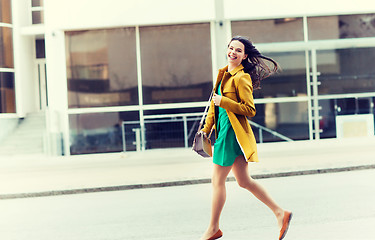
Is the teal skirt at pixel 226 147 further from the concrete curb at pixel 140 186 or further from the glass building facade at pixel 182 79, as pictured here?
the glass building facade at pixel 182 79

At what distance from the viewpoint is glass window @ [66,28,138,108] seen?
16031 millimetres

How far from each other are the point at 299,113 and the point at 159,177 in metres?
7.19

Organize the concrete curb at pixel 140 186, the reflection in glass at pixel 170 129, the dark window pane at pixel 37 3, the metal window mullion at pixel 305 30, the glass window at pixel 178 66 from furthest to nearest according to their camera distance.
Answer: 1. the dark window pane at pixel 37 3
2. the metal window mullion at pixel 305 30
3. the glass window at pixel 178 66
4. the reflection in glass at pixel 170 129
5. the concrete curb at pixel 140 186

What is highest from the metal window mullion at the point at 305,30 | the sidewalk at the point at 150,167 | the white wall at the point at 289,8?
the white wall at the point at 289,8

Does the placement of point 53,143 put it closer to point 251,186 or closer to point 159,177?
point 159,177

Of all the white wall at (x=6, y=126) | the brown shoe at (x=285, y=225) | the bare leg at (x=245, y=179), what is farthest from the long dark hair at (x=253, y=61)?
the white wall at (x=6, y=126)

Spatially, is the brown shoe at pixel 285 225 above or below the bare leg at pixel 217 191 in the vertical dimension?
below

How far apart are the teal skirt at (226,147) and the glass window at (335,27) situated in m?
12.1

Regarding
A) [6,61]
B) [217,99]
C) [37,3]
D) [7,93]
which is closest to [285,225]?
[217,99]

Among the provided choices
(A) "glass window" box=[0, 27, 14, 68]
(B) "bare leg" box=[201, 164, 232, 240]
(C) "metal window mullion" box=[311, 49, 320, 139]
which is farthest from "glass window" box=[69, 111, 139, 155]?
(B) "bare leg" box=[201, 164, 232, 240]

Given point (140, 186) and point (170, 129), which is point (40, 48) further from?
point (140, 186)

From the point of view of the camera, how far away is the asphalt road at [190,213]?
573cm

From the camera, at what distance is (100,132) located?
1605 centimetres

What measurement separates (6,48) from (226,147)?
1494cm
